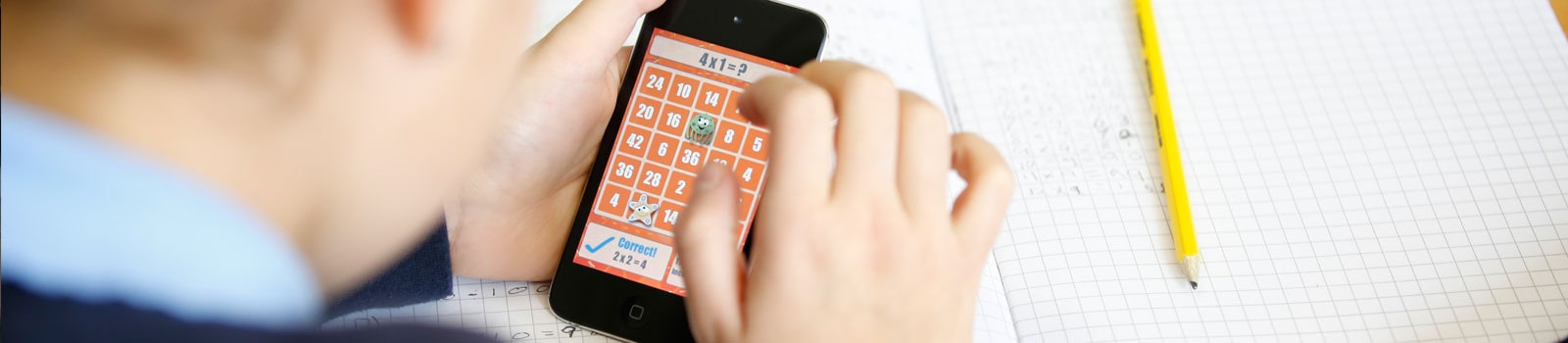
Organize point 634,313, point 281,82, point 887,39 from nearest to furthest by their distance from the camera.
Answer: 1. point 281,82
2. point 634,313
3. point 887,39

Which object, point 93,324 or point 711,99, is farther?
point 711,99

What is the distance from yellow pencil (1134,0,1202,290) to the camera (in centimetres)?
51

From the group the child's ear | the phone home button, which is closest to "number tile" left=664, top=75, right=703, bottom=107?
the phone home button

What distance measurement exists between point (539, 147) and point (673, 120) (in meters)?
0.07

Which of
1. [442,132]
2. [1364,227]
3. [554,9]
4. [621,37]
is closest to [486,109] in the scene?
[442,132]

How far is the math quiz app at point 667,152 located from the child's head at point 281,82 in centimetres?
26

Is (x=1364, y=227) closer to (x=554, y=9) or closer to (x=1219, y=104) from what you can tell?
(x=1219, y=104)

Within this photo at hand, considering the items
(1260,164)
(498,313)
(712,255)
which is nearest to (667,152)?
(498,313)

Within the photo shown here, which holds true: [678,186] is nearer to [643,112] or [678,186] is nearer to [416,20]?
[643,112]

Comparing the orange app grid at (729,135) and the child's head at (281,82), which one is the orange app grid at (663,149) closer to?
the orange app grid at (729,135)

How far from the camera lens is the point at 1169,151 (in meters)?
0.54

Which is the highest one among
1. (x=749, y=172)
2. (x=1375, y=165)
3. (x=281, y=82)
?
(x=281, y=82)

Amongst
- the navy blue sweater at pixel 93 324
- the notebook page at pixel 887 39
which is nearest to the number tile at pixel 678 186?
the notebook page at pixel 887 39

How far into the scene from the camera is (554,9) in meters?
0.59
